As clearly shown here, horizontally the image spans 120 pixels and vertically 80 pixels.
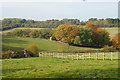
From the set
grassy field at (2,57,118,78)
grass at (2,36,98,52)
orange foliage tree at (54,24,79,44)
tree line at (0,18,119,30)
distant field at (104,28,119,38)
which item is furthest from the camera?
tree line at (0,18,119,30)

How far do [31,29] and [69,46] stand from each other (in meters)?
24.7

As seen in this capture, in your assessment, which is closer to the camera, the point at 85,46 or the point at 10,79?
the point at 10,79

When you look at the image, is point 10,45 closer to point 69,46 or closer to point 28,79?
point 69,46

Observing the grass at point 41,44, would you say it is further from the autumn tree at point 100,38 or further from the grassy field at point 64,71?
the grassy field at point 64,71

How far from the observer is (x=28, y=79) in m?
11.1

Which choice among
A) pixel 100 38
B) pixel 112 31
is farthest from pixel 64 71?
pixel 112 31

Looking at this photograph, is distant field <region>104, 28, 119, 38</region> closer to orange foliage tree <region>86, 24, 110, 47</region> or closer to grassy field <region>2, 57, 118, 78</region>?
orange foliage tree <region>86, 24, 110, 47</region>

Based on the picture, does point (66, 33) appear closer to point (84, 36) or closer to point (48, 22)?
point (84, 36)

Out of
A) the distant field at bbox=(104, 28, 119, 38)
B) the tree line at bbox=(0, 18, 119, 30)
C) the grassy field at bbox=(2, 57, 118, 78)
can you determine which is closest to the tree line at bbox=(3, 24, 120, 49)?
the distant field at bbox=(104, 28, 119, 38)

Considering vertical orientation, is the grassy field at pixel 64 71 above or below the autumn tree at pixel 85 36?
below

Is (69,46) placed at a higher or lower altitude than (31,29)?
lower

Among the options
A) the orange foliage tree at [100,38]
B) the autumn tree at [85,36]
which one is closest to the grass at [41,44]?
the autumn tree at [85,36]

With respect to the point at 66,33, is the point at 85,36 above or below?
below

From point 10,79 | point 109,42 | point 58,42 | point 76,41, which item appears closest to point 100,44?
point 109,42
